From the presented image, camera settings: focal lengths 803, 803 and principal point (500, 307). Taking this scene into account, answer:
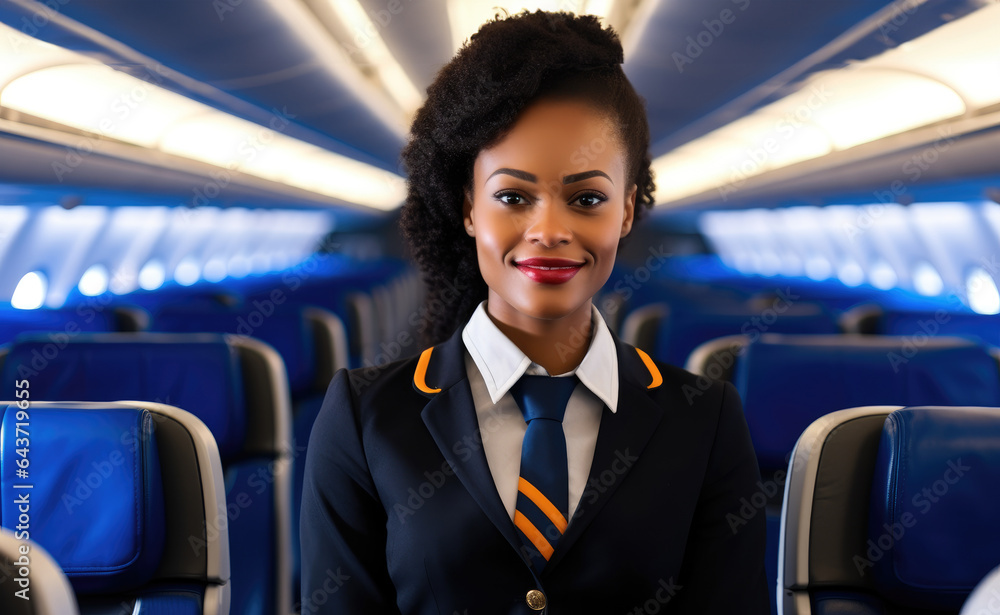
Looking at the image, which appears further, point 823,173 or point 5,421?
point 823,173

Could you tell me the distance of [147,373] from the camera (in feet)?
8.58

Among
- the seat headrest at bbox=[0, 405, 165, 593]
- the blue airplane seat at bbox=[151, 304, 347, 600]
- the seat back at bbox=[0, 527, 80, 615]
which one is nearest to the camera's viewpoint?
the seat back at bbox=[0, 527, 80, 615]

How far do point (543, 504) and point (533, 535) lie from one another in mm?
49

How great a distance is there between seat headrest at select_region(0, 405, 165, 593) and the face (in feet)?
3.35

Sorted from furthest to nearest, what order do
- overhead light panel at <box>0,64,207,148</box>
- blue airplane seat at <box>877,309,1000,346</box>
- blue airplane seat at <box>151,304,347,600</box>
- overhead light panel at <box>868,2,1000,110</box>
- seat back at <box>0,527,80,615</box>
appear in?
blue airplane seat at <box>151,304,347,600</box>, blue airplane seat at <box>877,309,1000,346</box>, overhead light panel at <box>0,64,207,148</box>, overhead light panel at <box>868,2,1000,110</box>, seat back at <box>0,527,80,615</box>

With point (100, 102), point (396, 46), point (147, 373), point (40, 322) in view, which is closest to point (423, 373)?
point (147, 373)

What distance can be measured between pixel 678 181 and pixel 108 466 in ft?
36.5

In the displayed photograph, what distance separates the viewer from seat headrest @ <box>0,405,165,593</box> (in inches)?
69.9

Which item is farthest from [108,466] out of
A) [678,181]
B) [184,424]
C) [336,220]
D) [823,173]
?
[336,220]

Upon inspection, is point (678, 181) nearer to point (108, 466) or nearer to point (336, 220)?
point (336, 220)

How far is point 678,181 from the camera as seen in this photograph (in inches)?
476

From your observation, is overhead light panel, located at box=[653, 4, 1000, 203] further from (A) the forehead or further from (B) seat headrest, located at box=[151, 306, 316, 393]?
(B) seat headrest, located at box=[151, 306, 316, 393]

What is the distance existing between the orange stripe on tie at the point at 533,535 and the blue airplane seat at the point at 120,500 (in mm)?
922

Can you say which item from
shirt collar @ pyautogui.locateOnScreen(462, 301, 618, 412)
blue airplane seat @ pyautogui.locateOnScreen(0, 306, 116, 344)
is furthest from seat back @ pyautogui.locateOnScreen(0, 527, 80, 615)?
blue airplane seat @ pyautogui.locateOnScreen(0, 306, 116, 344)
